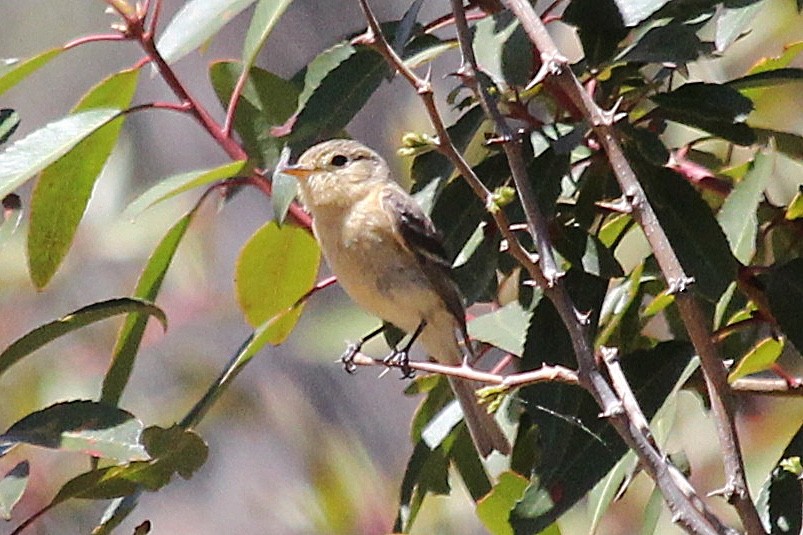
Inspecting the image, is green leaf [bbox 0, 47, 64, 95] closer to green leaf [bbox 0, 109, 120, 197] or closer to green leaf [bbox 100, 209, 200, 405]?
green leaf [bbox 0, 109, 120, 197]

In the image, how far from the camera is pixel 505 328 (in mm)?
1670

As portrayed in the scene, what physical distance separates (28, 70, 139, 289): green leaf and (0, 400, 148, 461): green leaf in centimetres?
26

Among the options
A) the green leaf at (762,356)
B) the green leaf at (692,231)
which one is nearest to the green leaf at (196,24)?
the green leaf at (692,231)

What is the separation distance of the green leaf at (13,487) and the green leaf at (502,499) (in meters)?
0.54

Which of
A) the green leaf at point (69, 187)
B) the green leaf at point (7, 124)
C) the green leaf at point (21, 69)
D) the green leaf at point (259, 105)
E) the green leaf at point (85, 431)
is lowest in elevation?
the green leaf at point (85, 431)

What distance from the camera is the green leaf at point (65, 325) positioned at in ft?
5.29

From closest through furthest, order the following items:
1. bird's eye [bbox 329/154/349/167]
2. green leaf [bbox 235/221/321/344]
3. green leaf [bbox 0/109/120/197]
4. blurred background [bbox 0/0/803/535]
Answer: green leaf [bbox 0/109/120/197], green leaf [bbox 235/221/321/344], bird's eye [bbox 329/154/349/167], blurred background [bbox 0/0/803/535]

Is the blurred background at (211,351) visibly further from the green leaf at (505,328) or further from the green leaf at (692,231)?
the green leaf at (692,231)

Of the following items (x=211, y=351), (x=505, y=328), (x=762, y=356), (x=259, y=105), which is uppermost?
(x=259, y=105)

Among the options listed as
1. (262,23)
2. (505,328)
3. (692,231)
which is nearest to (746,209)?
(692,231)

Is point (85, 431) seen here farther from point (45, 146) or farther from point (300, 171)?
point (300, 171)

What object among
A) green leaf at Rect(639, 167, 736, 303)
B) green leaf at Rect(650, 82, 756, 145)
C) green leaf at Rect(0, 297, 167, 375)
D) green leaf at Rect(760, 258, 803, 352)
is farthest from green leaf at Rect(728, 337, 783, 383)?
green leaf at Rect(0, 297, 167, 375)

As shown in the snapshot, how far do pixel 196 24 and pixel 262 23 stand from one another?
0.30 ft

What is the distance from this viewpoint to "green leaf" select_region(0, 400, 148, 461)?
1.45 meters
